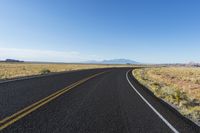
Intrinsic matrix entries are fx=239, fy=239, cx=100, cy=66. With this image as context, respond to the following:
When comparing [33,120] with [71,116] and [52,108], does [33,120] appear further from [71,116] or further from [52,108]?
[52,108]

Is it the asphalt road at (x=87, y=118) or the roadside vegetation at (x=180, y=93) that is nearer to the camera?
the asphalt road at (x=87, y=118)

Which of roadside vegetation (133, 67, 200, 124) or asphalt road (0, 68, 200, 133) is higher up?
asphalt road (0, 68, 200, 133)

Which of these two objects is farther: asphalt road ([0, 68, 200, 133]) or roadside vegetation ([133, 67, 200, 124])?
roadside vegetation ([133, 67, 200, 124])

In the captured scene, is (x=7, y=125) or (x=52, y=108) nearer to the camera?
(x=7, y=125)

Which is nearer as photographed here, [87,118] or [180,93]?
[87,118]

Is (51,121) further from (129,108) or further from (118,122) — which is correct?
(129,108)

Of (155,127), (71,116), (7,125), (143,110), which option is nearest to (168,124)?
(155,127)

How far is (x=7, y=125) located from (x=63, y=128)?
4.62 ft

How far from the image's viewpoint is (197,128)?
21.2ft

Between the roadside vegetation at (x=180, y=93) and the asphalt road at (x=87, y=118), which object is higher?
the asphalt road at (x=87, y=118)

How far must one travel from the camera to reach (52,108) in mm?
8391

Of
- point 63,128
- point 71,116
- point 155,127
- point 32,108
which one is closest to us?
point 63,128

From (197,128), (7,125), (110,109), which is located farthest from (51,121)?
(197,128)

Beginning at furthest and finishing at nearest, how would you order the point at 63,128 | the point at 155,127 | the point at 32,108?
the point at 32,108
the point at 155,127
the point at 63,128
